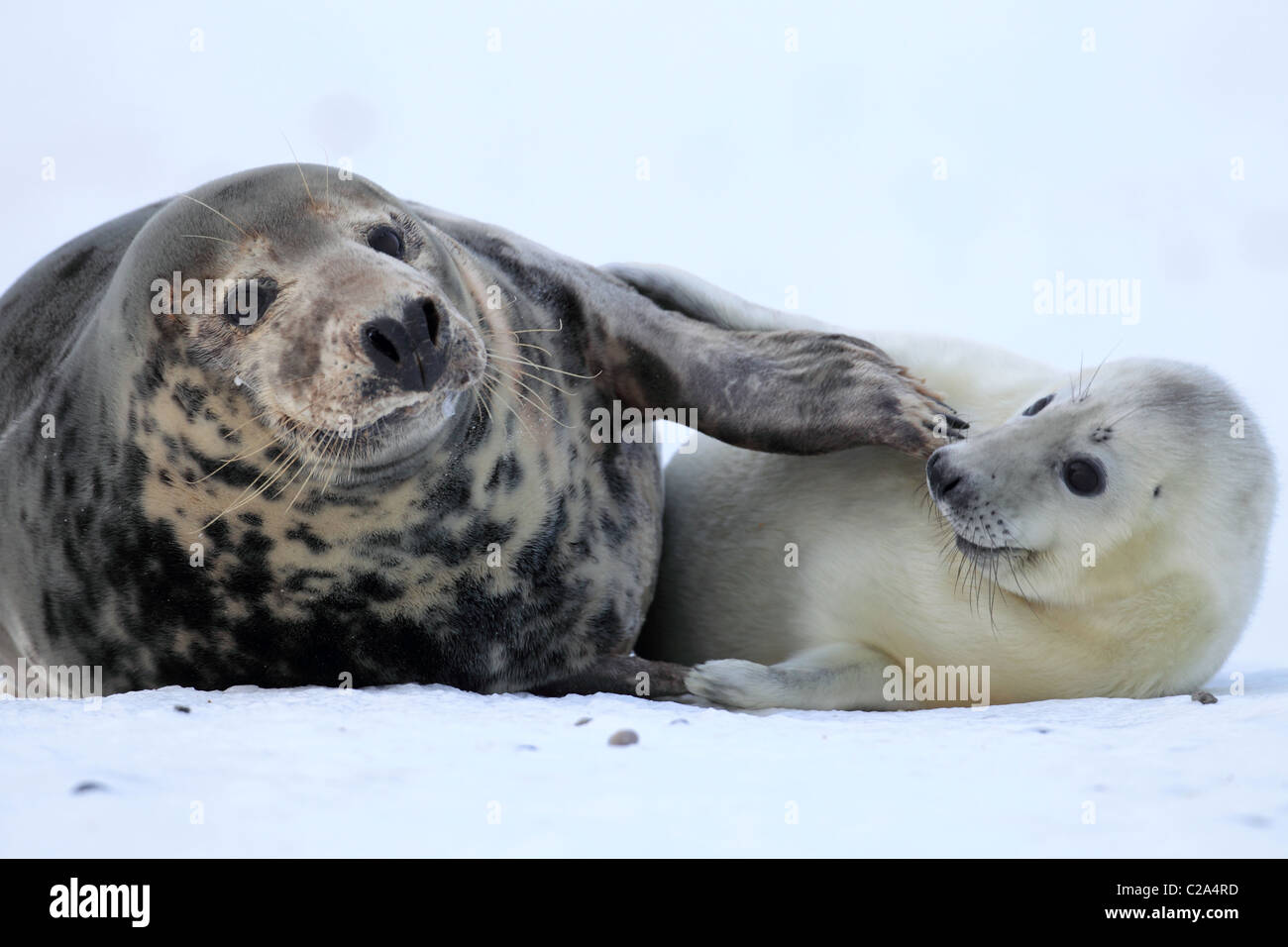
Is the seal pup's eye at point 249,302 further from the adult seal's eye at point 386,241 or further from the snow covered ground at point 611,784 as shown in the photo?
the snow covered ground at point 611,784

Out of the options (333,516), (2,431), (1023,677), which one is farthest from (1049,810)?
(2,431)

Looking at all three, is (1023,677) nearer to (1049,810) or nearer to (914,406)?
(914,406)

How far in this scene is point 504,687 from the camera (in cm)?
271

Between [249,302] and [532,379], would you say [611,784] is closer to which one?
[249,302]

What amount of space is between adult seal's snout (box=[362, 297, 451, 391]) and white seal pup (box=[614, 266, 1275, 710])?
0.87 meters

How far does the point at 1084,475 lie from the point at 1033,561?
197 millimetres

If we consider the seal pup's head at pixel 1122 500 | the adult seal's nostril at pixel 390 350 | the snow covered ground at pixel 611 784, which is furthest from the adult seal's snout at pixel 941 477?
the adult seal's nostril at pixel 390 350

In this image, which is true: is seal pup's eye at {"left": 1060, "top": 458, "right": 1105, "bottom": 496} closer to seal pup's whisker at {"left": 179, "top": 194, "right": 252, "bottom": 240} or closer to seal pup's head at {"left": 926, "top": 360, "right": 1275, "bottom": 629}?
seal pup's head at {"left": 926, "top": 360, "right": 1275, "bottom": 629}

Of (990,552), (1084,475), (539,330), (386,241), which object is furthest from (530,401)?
(1084,475)

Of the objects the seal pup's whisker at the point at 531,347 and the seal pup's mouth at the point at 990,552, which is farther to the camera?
the seal pup's whisker at the point at 531,347

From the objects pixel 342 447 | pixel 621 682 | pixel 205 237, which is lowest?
pixel 621 682

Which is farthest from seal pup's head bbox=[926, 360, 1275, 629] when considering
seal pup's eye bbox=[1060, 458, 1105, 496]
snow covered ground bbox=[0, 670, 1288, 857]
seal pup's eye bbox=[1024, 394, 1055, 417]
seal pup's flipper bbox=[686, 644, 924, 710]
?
snow covered ground bbox=[0, 670, 1288, 857]

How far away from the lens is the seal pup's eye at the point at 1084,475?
2631mm

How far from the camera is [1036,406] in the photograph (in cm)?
289
